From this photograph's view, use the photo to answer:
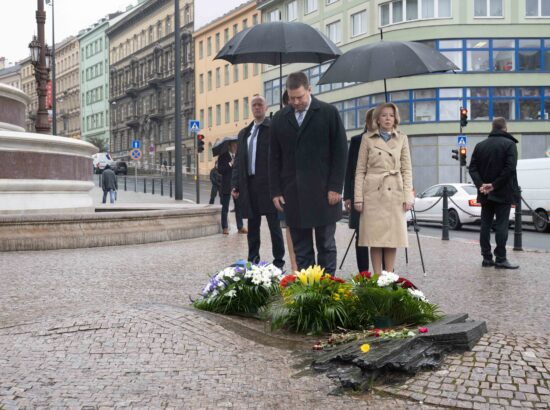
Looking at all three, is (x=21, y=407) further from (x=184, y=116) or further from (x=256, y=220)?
(x=184, y=116)

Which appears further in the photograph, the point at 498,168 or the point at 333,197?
the point at 498,168

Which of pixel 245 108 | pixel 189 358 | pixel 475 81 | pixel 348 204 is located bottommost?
pixel 189 358

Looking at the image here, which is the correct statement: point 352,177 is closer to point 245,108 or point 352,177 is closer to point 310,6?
point 310,6

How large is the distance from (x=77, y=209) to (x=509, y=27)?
35867mm

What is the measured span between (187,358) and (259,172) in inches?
154

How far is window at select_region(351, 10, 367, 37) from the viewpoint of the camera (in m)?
49.1

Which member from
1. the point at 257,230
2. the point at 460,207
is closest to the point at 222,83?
the point at 460,207

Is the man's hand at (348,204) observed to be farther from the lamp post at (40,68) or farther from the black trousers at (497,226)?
the lamp post at (40,68)

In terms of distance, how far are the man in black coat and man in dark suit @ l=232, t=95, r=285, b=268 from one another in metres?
2.83

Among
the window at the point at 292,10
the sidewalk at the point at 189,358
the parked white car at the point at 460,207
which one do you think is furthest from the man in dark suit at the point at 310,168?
the window at the point at 292,10

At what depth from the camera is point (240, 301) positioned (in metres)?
6.04

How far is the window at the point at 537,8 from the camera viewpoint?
44562 millimetres

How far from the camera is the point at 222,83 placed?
2761 inches

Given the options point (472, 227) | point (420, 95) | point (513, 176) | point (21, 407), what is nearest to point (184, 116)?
point (420, 95)
